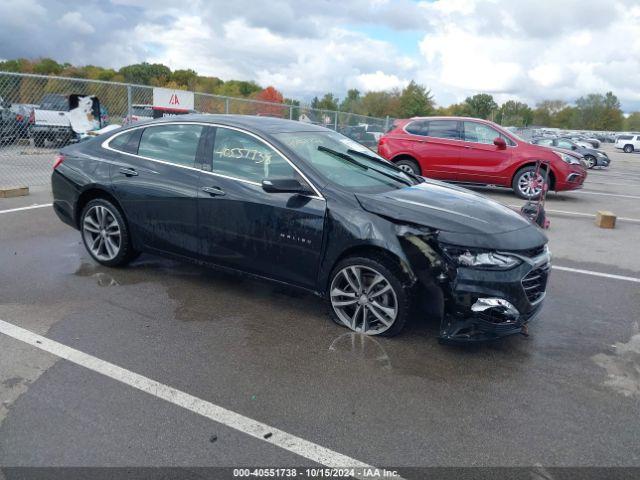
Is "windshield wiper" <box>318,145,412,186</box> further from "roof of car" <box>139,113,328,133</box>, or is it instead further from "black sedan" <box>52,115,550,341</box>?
"roof of car" <box>139,113,328,133</box>

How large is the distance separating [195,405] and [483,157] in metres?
10.2

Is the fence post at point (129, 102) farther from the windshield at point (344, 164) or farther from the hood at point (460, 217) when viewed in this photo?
the hood at point (460, 217)

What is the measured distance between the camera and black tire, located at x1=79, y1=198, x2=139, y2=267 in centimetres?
546

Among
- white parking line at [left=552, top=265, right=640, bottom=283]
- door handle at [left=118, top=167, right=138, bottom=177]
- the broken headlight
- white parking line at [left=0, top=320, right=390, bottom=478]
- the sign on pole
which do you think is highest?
the sign on pole

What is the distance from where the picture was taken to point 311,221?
4.35 metres

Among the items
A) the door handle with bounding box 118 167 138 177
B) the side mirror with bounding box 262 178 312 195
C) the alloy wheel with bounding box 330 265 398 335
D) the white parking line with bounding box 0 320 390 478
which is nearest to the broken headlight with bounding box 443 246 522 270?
the alloy wheel with bounding box 330 265 398 335

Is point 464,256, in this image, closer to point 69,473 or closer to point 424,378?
point 424,378

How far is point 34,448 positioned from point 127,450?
0.47 meters

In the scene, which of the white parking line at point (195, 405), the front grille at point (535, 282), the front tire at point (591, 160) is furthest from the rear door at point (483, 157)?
the front tire at point (591, 160)

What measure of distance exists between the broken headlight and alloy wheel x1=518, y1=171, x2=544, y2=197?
852 centimetres

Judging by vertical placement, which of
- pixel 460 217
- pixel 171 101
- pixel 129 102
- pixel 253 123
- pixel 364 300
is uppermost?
pixel 171 101

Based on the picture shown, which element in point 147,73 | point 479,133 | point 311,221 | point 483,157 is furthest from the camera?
point 147,73

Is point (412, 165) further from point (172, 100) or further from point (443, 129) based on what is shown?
point (172, 100)

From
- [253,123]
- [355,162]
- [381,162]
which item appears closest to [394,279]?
[355,162]
